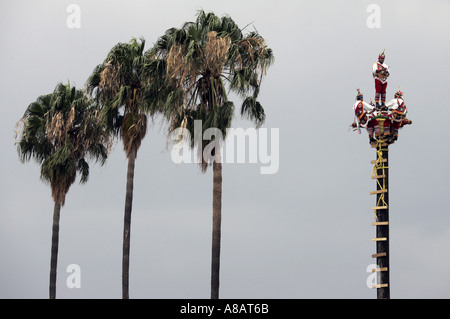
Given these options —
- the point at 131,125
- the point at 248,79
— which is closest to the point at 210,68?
the point at 248,79

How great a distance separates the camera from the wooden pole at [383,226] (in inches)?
2486

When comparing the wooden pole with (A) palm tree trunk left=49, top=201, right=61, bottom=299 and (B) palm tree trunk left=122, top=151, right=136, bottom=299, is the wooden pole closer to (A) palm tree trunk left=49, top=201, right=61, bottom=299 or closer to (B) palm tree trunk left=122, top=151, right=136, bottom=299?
(B) palm tree trunk left=122, top=151, right=136, bottom=299

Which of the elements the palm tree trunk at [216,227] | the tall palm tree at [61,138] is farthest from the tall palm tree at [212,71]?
the tall palm tree at [61,138]

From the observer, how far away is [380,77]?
64812mm

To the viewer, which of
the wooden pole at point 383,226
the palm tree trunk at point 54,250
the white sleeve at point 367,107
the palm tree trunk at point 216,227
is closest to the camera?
the wooden pole at point 383,226

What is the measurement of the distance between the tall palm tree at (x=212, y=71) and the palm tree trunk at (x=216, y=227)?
47 mm

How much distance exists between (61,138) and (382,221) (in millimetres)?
21728

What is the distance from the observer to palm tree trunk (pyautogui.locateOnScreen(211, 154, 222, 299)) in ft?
209

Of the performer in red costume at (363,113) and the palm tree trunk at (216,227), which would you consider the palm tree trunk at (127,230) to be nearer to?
the palm tree trunk at (216,227)

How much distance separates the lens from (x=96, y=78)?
74.7 m

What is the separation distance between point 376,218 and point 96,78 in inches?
741

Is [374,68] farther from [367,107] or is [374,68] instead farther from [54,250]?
[54,250]

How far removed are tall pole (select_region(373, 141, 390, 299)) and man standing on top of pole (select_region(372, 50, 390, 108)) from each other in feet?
6.90

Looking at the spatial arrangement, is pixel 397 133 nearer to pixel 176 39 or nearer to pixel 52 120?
pixel 176 39
